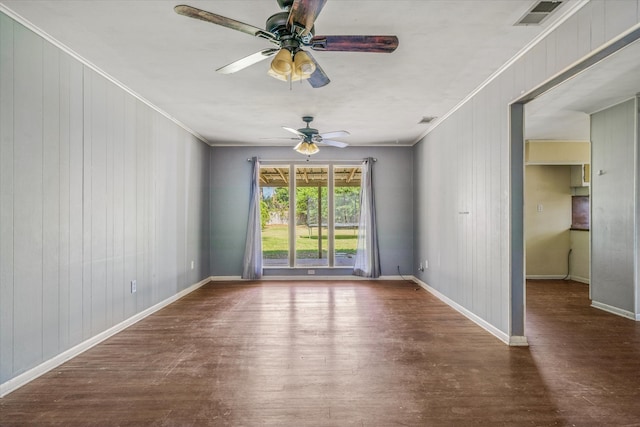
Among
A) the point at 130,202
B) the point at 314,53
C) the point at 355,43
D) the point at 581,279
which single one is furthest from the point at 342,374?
the point at 581,279

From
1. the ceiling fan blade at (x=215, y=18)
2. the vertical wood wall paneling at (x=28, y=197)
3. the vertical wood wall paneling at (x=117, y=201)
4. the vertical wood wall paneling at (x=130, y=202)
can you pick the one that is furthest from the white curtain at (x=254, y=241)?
the ceiling fan blade at (x=215, y=18)

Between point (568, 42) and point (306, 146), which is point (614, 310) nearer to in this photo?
point (568, 42)

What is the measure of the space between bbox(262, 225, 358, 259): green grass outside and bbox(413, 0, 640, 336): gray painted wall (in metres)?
1.74

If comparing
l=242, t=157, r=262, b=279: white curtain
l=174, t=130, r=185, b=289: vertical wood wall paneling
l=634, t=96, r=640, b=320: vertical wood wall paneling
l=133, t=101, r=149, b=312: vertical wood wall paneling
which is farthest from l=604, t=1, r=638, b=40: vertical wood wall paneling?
l=242, t=157, r=262, b=279: white curtain

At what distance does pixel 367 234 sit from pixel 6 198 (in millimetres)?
5234

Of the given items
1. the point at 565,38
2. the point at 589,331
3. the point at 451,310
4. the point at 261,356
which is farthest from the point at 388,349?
the point at 565,38

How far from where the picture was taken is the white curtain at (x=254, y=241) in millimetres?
6395

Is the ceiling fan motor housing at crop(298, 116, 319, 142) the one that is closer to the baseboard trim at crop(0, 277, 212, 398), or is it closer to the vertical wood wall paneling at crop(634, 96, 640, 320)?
the baseboard trim at crop(0, 277, 212, 398)

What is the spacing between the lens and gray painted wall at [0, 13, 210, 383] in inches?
92.4

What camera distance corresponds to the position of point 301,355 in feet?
9.63

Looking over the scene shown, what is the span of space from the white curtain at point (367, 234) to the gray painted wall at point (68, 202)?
3584 mm

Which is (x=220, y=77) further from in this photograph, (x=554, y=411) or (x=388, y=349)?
(x=554, y=411)

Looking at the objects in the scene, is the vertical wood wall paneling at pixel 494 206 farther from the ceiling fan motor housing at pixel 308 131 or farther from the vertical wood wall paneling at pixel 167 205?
the vertical wood wall paneling at pixel 167 205

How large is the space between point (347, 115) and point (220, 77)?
6.34ft
